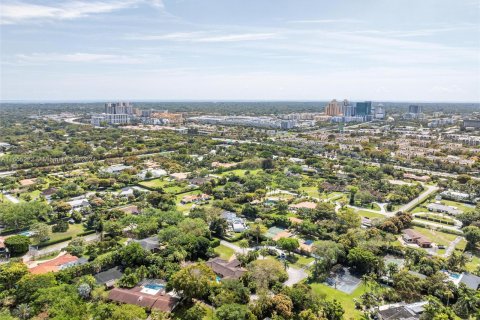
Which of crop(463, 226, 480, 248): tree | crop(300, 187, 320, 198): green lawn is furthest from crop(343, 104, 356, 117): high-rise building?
crop(463, 226, 480, 248): tree

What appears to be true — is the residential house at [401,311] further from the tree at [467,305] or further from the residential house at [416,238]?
the residential house at [416,238]

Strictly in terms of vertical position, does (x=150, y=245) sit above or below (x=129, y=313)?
below

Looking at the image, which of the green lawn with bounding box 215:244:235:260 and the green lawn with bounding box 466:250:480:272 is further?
the green lawn with bounding box 215:244:235:260

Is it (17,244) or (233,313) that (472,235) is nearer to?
(233,313)

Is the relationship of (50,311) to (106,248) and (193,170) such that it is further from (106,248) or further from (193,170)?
(193,170)

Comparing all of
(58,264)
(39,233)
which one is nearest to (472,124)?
(39,233)

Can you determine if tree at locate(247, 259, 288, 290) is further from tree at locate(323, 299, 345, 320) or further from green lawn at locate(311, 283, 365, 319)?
tree at locate(323, 299, 345, 320)
